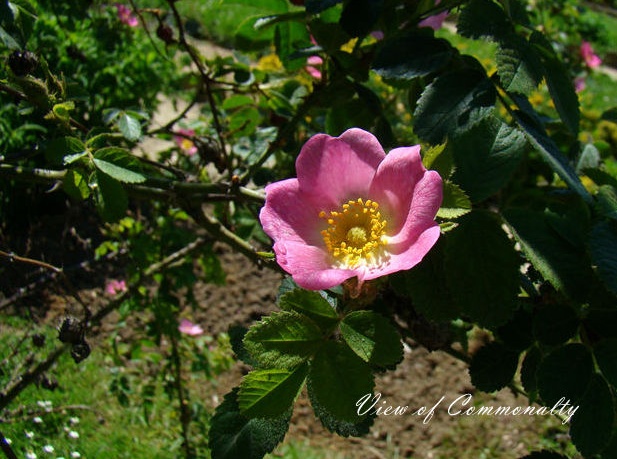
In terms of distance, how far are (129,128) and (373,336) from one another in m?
0.75

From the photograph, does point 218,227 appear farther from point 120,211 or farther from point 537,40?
point 537,40

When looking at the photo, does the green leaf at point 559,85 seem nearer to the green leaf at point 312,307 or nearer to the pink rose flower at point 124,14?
the green leaf at point 312,307

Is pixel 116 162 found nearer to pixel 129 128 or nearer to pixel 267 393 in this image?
pixel 129 128

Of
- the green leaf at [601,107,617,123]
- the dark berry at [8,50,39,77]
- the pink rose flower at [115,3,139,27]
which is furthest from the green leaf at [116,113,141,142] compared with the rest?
the pink rose flower at [115,3,139,27]

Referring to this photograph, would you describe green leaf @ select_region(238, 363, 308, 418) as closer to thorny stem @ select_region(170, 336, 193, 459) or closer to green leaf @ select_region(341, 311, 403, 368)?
green leaf @ select_region(341, 311, 403, 368)

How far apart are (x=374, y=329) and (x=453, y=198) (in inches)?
6.5

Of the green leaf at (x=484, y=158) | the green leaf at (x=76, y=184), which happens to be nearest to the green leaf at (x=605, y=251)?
the green leaf at (x=484, y=158)

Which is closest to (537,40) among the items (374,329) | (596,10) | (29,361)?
(374,329)

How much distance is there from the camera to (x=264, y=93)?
54.1 inches

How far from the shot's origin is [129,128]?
1.19 metres

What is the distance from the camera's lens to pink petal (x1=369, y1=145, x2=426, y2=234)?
68 cm

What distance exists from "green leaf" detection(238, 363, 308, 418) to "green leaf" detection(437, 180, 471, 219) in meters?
0.24

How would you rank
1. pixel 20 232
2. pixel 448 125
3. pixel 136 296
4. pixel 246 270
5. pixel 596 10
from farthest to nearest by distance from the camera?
pixel 596 10, pixel 246 270, pixel 20 232, pixel 136 296, pixel 448 125

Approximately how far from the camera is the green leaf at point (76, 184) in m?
0.94
